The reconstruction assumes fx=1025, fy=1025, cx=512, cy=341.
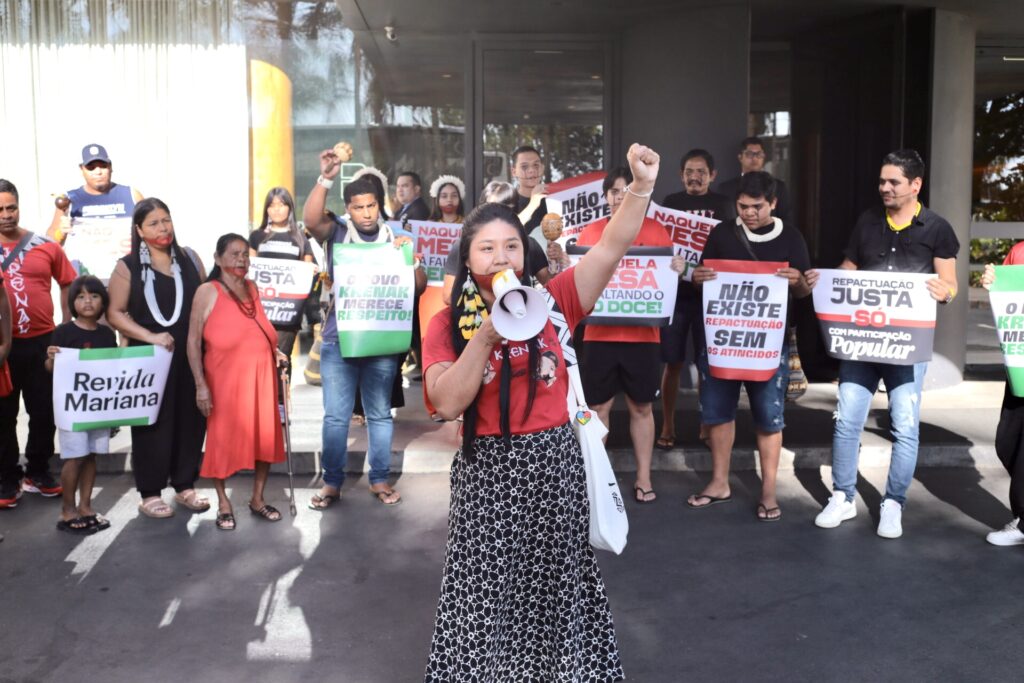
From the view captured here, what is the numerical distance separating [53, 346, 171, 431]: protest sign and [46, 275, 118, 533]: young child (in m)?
0.15

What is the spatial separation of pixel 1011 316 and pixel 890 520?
133 centimetres

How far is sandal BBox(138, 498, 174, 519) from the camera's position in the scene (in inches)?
248

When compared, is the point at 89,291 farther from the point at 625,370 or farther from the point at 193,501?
the point at 625,370

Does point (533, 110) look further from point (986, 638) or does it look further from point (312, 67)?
point (986, 638)

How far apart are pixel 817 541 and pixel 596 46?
6449mm

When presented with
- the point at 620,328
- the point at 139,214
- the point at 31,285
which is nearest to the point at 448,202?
the point at 620,328

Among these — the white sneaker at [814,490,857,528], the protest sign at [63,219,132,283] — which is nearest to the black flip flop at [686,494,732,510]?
the white sneaker at [814,490,857,528]

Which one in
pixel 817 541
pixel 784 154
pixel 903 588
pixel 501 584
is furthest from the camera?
pixel 784 154

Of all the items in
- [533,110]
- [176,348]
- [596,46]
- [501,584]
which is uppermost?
[596,46]

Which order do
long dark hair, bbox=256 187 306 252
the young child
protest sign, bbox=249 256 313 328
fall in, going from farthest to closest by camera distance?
long dark hair, bbox=256 187 306 252 → protest sign, bbox=249 256 313 328 → the young child

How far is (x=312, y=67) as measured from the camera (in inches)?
430

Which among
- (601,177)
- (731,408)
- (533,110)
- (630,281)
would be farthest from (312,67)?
(731,408)

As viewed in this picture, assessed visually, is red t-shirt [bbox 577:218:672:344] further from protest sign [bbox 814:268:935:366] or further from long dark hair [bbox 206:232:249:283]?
long dark hair [bbox 206:232:249:283]

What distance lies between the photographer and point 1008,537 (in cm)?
575
